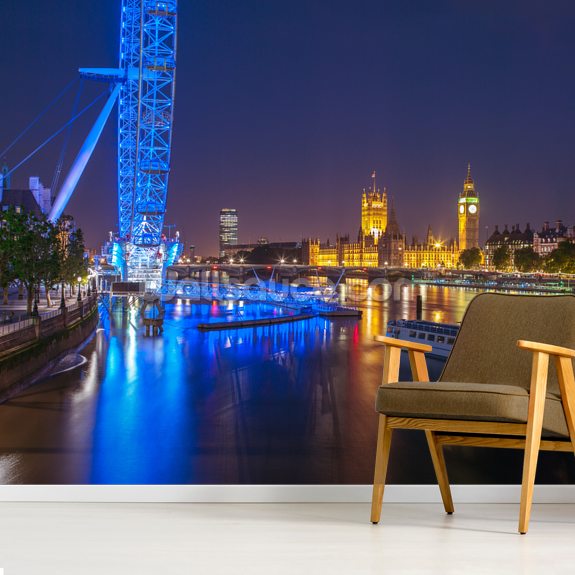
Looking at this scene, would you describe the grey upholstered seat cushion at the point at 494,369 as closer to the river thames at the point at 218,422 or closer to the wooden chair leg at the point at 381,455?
the wooden chair leg at the point at 381,455

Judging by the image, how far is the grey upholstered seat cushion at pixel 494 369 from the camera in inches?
78.2

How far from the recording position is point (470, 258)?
8.80m

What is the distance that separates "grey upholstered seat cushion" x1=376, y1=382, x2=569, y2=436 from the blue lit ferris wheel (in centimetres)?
431

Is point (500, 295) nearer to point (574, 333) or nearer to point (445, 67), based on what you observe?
point (574, 333)

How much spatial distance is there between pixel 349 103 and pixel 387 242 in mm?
1722

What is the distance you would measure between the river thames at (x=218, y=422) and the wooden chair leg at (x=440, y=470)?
59.7 inches

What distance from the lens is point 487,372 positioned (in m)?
2.33

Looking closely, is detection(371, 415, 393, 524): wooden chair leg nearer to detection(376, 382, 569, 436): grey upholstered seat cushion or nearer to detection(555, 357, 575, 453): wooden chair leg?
detection(376, 382, 569, 436): grey upholstered seat cushion

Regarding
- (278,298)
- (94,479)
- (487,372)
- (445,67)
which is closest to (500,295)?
(487,372)

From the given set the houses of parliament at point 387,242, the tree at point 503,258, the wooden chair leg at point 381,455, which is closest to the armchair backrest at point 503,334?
the wooden chair leg at point 381,455

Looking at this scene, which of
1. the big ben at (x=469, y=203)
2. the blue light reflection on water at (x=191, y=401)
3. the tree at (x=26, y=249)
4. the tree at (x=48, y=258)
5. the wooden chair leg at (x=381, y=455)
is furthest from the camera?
the tree at (x=48, y=258)

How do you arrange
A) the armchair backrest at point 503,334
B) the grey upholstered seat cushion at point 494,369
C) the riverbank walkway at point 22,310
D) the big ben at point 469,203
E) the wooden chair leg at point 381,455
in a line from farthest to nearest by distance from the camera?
the riverbank walkway at point 22,310
the big ben at point 469,203
the armchair backrest at point 503,334
the wooden chair leg at point 381,455
the grey upholstered seat cushion at point 494,369

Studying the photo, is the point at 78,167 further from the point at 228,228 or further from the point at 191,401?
the point at 191,401

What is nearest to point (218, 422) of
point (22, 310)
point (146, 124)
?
point (146, 124)
